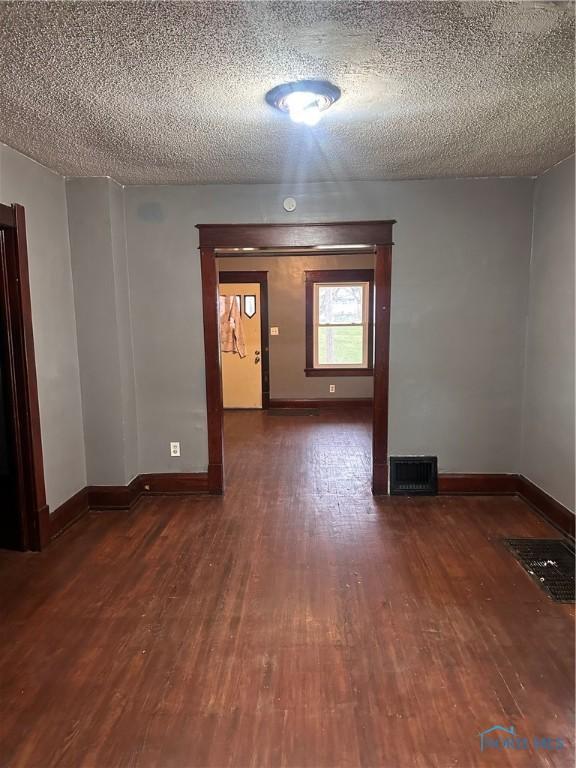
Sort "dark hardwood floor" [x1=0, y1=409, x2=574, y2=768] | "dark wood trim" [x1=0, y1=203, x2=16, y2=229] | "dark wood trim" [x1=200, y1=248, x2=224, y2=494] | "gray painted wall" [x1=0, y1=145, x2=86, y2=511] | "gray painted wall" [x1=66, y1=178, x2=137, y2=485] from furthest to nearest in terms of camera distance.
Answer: "dark wood trim" [x1=200, y1=248, x2=224, y2=494], "gray painted wall" [x1=66, y1=178, x2=137, y2=485], "gray painted wall" [x1=0, y1=145, x2=86, y2=511], "dark wood trim" [x1=0, y1=203, x2=16, y2=229], "dark hardwood floor" [x1=0, y1=409, x2=574, y2=768]

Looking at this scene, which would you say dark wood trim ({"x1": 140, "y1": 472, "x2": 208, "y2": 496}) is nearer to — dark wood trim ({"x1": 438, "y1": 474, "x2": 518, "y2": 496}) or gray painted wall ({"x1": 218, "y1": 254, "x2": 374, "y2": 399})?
dark wood trim ({"x1": 438, "y1": 474, "x2": 518, "y2": 496})

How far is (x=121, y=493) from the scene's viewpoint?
3676 millimetres

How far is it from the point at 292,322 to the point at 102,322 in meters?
4.20

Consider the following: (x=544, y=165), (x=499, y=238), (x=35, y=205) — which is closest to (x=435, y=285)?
(x=499, y=238)

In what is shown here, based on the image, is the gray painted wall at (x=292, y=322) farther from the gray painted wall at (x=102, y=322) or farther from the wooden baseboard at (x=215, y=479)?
the gray painted wall at (x=102, y=322)

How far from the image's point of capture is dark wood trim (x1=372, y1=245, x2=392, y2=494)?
12.2ft

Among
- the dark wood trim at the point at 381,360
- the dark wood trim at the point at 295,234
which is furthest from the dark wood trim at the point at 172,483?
the dark wood trim at the point at 295,234

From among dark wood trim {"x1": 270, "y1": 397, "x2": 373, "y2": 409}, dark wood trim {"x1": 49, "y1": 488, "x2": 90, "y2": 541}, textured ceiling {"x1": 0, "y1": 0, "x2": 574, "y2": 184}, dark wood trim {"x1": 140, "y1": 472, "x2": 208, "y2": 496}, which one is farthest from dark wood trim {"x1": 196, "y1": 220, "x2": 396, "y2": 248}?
dark wood trim {"x1": 270, "y1": 397, "x2": 373, "y2": 409}

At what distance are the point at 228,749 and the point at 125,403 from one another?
8.38ft

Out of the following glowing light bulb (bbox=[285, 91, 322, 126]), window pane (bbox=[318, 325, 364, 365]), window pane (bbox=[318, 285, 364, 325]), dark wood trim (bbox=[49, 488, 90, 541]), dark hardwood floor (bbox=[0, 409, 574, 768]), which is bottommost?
dark hardwood floor (bbox=[0, 409, 574, 768])

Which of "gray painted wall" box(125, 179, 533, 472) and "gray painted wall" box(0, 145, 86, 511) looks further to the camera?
"gray painted wall" box(125, 179, 533, 472)

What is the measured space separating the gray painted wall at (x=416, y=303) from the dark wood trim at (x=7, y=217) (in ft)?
3.36

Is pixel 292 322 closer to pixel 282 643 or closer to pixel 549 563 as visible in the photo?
pixel 549 563

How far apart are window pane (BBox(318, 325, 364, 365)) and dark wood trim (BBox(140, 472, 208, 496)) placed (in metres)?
4.01
